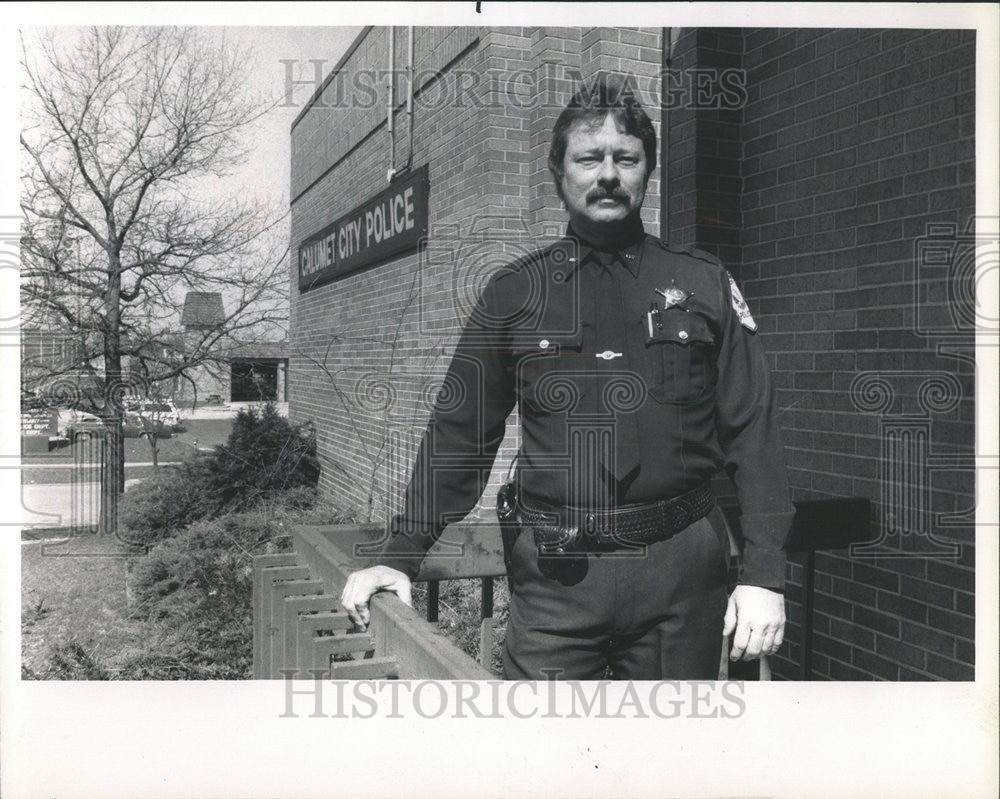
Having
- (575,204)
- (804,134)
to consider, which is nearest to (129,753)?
(575,204)

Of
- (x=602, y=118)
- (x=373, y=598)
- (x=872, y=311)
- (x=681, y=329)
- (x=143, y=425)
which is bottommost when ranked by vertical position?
(x=373, y=598)

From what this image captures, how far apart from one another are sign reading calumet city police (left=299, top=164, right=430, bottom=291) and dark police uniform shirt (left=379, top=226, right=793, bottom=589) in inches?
39.9

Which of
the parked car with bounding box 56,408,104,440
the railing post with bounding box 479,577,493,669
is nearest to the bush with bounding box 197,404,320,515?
the parked car with bounding box 56,408,104,440

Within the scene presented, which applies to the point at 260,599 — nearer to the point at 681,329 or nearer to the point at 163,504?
the point at 163,504

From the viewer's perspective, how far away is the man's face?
2512 mm

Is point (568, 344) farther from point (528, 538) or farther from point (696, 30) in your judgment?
point (696, 30)

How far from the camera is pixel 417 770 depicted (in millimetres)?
2947

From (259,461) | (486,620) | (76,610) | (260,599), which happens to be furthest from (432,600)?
(76,610)

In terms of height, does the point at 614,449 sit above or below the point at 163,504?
above

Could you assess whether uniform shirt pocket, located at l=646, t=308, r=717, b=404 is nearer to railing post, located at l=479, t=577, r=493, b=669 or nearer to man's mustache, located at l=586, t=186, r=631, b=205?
man's mustache, located at l=586, t=186, r=631, b=205

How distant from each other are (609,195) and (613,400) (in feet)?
1.87

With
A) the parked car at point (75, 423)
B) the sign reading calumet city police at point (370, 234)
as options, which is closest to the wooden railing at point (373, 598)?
the parked car at point (75, 423)

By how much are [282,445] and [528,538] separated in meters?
1.57

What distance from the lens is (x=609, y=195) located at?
8.24ft
